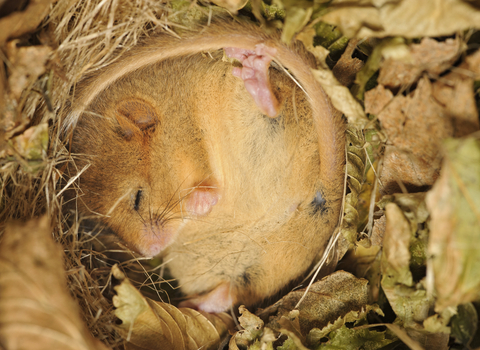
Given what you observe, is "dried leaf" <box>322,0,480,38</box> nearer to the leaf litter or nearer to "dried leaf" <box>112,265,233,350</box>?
the leaf litter

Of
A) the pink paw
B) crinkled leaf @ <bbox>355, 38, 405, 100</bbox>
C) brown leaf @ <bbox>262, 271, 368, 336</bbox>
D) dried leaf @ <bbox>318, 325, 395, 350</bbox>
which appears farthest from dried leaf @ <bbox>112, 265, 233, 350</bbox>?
crinkled leaf @ <bbox>355, 38, 405, 100</bbox>

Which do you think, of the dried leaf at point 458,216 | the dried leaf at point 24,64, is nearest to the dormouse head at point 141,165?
the dried leaf at point 24,64

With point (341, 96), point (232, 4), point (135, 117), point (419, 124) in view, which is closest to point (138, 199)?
point (135, 117)

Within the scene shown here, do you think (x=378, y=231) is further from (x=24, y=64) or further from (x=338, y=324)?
(x=24, y=64)

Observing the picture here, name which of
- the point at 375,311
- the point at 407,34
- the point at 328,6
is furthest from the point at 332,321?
the point at 328,6

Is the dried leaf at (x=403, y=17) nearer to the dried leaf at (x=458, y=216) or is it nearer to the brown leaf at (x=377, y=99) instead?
the brown leaf at (x=377, y=99)

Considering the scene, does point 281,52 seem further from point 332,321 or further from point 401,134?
point 332,321
